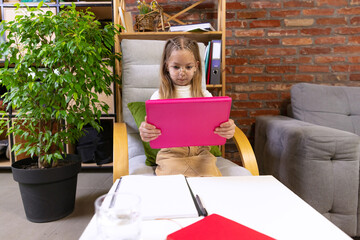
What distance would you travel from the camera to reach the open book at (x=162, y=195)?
519mm

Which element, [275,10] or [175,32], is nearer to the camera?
[175,32]

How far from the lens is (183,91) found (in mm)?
1258

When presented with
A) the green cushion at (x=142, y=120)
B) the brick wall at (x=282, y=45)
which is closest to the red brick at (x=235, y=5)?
the brick wall at (x=282, y=45)

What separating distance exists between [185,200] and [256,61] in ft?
5.94

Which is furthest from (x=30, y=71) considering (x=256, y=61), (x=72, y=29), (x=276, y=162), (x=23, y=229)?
(x=256, y=61)

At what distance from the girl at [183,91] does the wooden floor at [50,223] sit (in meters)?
0.70

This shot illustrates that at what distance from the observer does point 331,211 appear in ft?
4.03

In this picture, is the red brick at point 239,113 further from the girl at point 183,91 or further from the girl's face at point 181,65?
the girl's face at point 181,65

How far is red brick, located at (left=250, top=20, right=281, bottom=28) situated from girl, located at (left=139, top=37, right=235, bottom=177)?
102cm

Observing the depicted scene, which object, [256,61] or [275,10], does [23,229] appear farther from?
[275,10]

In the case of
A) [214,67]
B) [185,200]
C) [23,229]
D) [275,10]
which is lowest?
[23,229]

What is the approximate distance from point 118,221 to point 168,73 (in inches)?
39.1

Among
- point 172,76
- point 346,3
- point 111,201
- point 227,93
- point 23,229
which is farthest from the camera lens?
point 227,93

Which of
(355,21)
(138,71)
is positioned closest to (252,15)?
(355,21)
